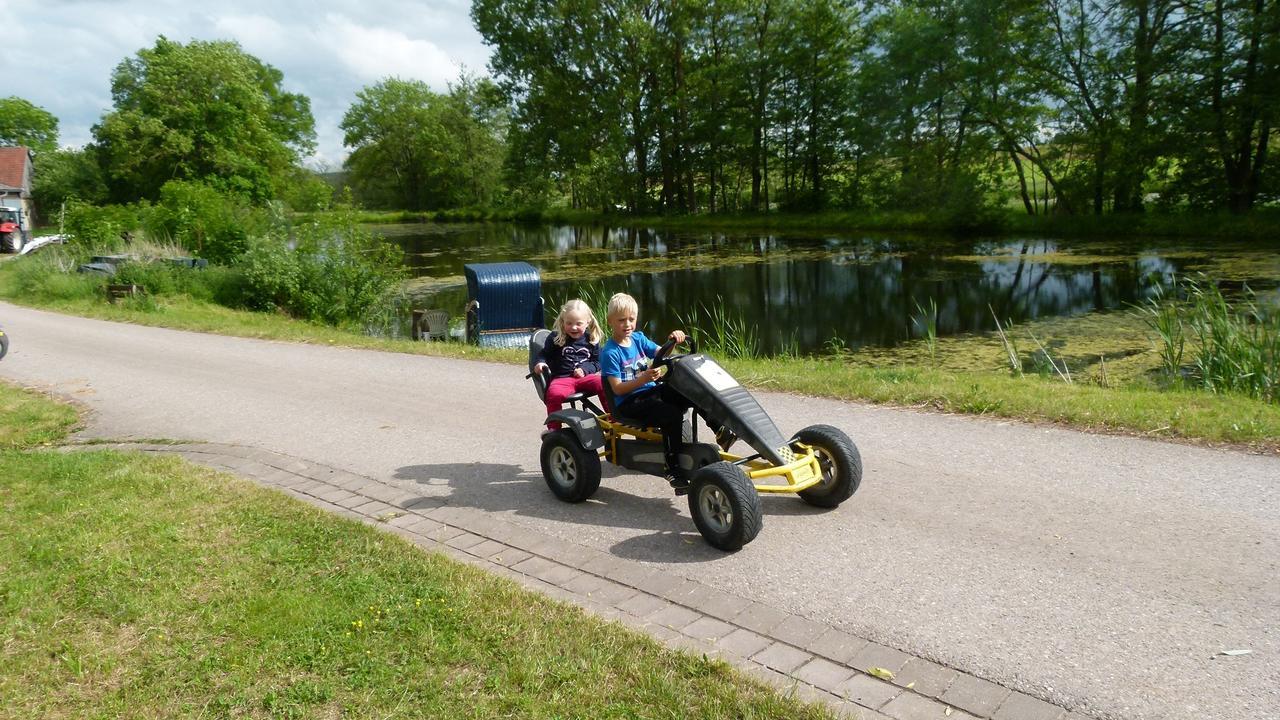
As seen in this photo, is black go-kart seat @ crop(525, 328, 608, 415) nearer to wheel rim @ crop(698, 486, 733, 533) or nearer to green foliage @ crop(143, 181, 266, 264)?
wheel rim @ crop(698, 486, 733, 533)

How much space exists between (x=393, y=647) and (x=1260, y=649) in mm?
3480

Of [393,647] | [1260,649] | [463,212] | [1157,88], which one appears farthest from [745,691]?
[463,212]

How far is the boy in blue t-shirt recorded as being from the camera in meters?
5.11

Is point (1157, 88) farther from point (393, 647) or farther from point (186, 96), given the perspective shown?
point (186, 96)

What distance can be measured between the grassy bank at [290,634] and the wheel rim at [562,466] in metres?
1.15

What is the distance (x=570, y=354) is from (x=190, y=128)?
41.6 metres

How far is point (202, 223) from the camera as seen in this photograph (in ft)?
78.0

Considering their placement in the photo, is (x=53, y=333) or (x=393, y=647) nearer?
(x=393, y=647)

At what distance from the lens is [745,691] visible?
3.20 meters

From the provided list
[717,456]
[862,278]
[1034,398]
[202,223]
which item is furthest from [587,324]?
[202,223]

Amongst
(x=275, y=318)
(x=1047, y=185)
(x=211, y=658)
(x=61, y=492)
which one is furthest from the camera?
(x=1047, y=185)

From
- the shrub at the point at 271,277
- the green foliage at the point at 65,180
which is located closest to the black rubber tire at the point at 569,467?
the shrub at the point at 271,277

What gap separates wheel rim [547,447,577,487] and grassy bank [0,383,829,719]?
115 centimetres

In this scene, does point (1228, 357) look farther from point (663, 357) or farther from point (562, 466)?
point (562, 466)
